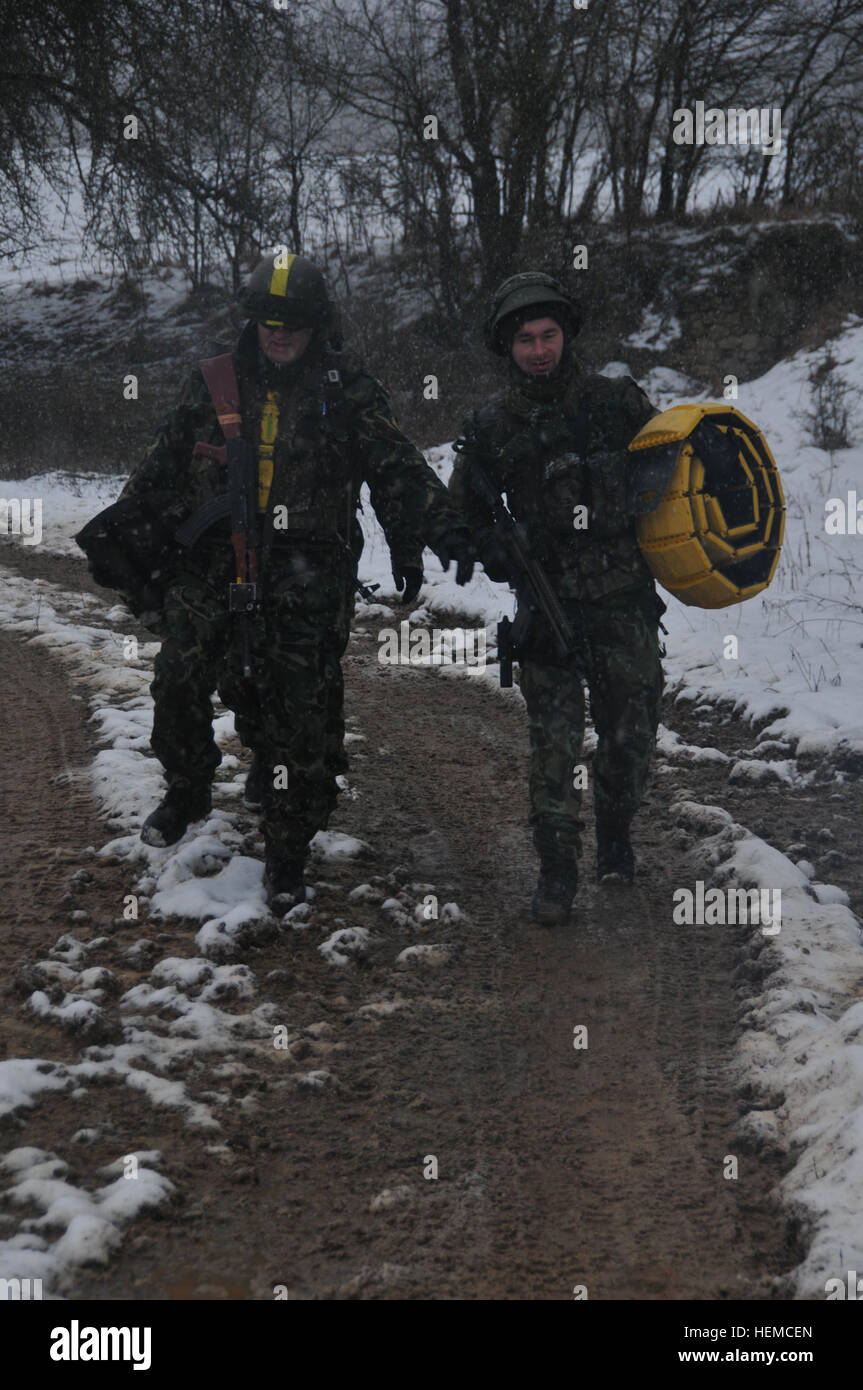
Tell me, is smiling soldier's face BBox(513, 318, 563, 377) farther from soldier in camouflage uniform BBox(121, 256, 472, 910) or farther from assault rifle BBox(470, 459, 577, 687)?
soldier in camouflage uniform BBox(121, 256, 472, 910)

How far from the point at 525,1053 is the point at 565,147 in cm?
1731

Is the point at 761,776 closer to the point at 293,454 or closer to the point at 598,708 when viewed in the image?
the point at 598,708

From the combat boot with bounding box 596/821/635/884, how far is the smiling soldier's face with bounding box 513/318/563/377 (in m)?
1.71

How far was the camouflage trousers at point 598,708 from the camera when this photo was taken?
4203 millimetres

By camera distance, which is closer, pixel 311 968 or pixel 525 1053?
pixel 525 1053

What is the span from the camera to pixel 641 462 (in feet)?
13.3

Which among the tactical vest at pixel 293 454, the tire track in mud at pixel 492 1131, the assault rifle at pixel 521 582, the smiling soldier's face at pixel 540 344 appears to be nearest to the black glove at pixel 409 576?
the tactical vest at pixel 293 454

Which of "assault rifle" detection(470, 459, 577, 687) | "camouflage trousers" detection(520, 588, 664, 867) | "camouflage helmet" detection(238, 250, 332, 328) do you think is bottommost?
"camouflage trousers" detection(520, 588, 664, 867)

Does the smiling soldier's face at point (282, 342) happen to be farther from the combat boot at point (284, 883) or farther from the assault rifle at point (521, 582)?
the combat boot at point (284, 883)

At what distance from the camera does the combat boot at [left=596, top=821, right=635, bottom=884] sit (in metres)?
4.40

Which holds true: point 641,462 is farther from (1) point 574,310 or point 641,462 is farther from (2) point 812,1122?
(2) point 812,1122

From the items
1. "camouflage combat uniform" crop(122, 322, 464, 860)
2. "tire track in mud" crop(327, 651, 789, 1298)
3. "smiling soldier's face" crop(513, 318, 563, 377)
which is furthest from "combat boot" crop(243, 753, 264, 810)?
"smiling soldier's face" crop(513, 318, 563, 377)

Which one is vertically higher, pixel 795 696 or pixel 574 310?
pixel 574 310

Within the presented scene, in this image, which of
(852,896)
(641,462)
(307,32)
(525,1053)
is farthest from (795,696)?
(307,32)
